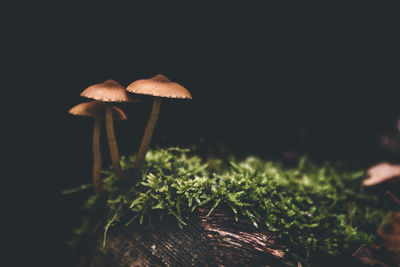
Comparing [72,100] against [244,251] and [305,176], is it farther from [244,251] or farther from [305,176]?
[305,176]

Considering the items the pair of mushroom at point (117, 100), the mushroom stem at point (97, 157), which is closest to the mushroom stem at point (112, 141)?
the pair of mushroom at point (117, 100)

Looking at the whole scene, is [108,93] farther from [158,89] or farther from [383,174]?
[383,174]

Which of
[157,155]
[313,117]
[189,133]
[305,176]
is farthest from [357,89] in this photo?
[157,155]

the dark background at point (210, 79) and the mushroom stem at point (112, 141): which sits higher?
the dark background at point (210, 79)

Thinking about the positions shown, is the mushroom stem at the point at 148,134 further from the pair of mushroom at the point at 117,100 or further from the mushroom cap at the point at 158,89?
the mushroom cap at the point at 158,89

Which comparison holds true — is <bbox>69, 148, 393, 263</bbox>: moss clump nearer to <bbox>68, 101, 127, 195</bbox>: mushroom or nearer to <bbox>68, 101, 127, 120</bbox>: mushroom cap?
<bbox>68, 101, 127, 195</bbox>: mushroom

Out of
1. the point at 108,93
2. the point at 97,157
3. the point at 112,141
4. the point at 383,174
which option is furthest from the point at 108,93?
the point at 383,174
